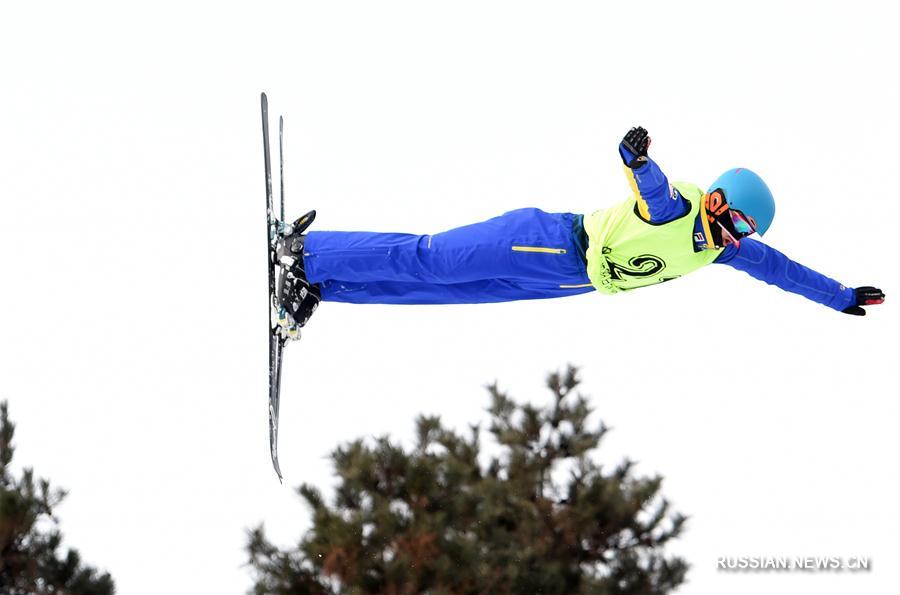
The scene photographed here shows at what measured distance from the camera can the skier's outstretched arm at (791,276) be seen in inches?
205

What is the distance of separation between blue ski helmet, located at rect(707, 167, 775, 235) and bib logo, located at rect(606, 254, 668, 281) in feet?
1.44

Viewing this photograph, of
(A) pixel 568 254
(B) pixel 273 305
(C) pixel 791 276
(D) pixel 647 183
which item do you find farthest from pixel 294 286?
(C) pixel 791 276

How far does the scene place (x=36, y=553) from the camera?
13.3 feet

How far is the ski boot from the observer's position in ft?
18.8

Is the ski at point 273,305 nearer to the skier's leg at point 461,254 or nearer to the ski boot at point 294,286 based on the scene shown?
the ski boot at point 294,286

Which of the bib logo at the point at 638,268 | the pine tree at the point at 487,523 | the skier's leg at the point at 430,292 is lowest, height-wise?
the pine tree at the point at 487,523

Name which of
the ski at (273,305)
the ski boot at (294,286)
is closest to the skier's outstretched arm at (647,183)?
the ski boot at (294,286)

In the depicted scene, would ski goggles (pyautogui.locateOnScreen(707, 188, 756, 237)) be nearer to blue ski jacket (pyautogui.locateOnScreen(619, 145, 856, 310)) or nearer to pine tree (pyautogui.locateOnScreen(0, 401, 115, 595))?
blue ski jacket (pyautogui.locateOnScreen(619, 145, 856, 310))

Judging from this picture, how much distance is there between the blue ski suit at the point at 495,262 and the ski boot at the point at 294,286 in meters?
0.06

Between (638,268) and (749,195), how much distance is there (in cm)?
63

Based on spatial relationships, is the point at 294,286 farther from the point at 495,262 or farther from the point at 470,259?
the point at 495,262

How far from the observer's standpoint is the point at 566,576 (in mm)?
3547

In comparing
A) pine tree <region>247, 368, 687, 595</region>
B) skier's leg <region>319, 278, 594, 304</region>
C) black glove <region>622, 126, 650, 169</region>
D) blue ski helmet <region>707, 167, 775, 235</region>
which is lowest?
pine tree <region>247, 368, 687, 595</region>

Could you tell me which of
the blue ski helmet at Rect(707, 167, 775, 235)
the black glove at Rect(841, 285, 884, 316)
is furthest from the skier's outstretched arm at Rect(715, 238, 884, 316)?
the blue ski helmet at Rect(707, 167, 775, 235)
